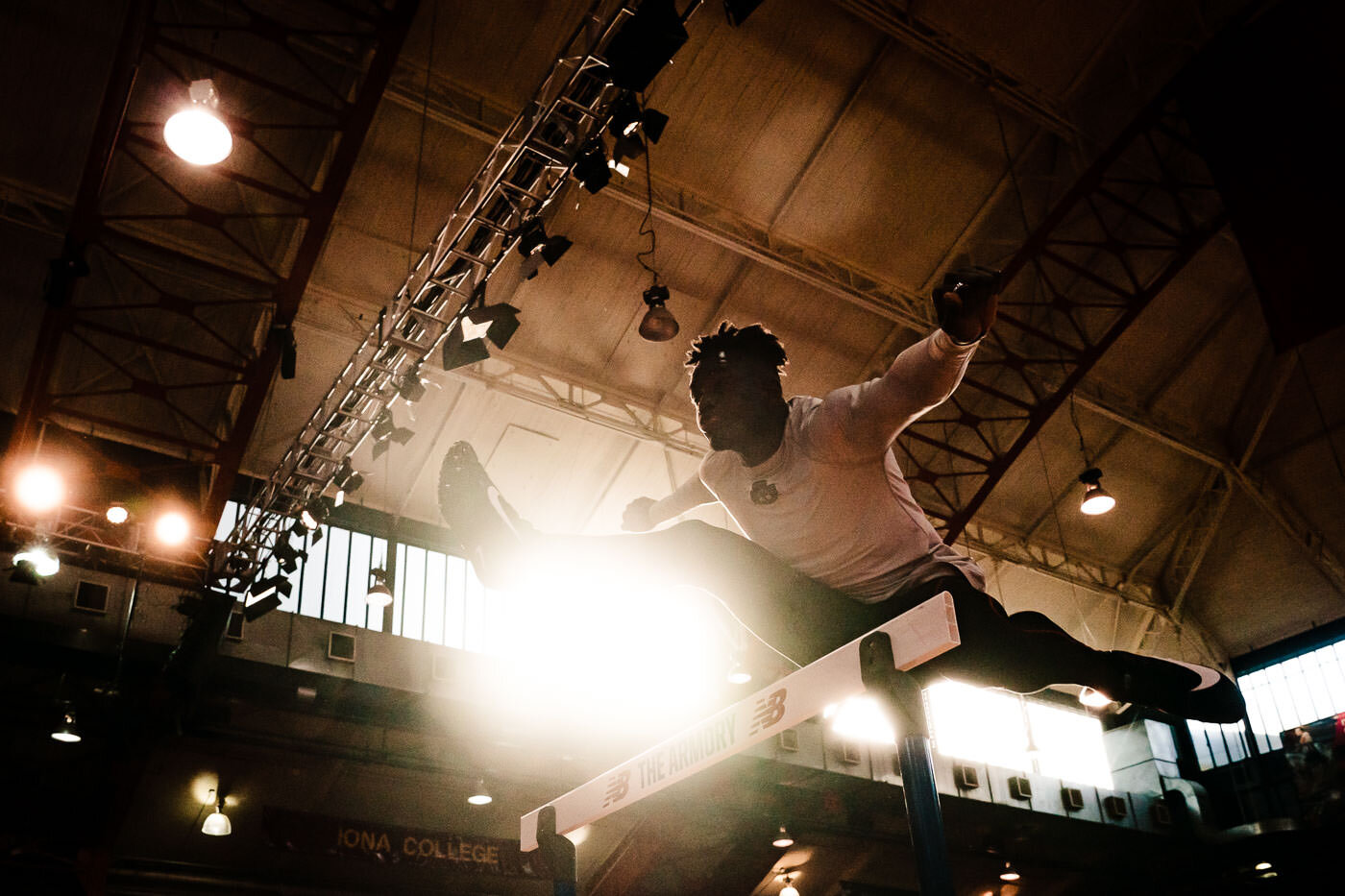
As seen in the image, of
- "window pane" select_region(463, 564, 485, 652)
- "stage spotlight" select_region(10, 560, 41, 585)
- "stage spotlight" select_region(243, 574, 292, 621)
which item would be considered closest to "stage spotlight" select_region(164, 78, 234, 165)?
"stage spotlight" select_region(10, 560, 41, 585)

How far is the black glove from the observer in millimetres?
2051

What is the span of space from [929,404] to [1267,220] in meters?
8.26

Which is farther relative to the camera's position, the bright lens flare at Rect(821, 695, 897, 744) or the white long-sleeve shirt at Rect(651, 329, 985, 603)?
the bright lens flare at Rect(821, 695, 897, 744)

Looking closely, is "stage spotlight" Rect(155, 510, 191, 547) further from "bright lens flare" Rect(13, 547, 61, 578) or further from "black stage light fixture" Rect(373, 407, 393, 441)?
"black stage light fixture" Rect(373, 407, 393, 441)

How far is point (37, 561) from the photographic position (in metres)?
8.97

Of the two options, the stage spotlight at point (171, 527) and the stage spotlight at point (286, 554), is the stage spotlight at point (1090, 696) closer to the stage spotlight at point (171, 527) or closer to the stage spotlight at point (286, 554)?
the stage spotlight at point (286, 554)

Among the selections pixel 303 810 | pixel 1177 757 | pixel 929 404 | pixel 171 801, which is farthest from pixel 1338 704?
pixel 929 404

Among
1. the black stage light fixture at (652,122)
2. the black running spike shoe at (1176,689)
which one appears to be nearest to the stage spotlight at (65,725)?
the black stage light fixture at (652,122)

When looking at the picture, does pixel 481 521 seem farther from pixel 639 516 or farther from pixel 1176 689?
pixel 1176 689

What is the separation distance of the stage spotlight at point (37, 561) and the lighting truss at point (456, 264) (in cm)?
158

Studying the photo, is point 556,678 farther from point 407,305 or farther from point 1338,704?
point 1338,704

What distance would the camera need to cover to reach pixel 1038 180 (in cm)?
1212

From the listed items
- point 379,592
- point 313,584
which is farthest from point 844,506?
A: point 313,584

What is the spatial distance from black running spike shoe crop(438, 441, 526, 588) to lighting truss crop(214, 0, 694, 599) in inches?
210
